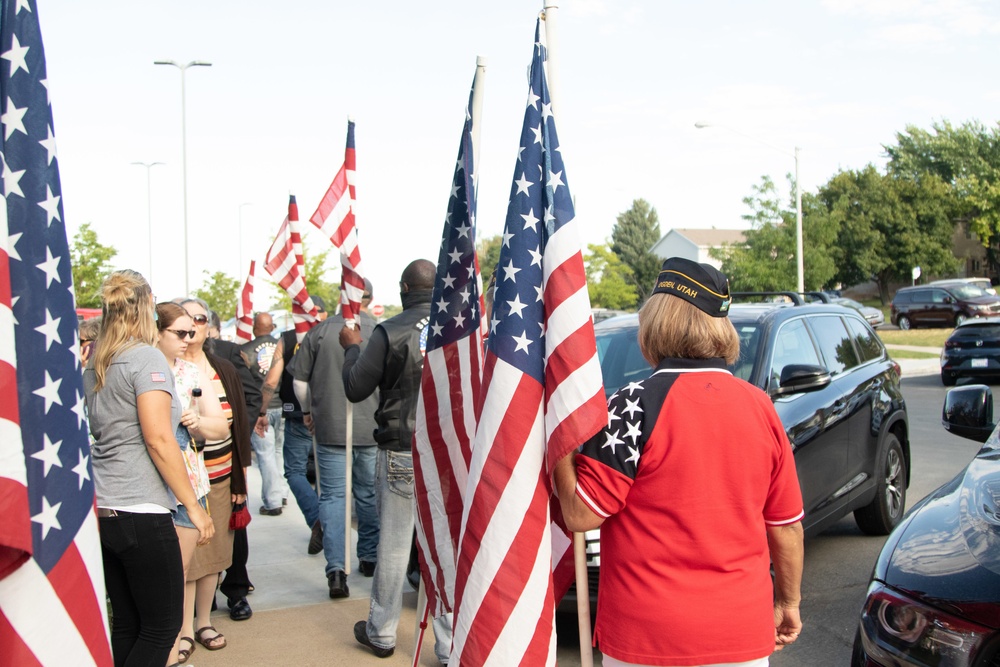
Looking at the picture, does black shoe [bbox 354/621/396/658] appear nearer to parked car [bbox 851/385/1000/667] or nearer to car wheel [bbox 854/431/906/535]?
parked car [bbox 851/385/1000/667]

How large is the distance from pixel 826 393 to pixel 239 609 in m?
4.23

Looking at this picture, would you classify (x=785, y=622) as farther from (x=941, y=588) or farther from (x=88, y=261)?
(x=88, y=261)

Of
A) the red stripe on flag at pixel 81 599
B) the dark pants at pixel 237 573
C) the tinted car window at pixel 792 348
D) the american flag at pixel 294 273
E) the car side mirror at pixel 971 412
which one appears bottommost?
the dark pants at pixel 237 573

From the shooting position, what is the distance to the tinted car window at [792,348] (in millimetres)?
6145

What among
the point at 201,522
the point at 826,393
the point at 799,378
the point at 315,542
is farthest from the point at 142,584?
the point at 826,393

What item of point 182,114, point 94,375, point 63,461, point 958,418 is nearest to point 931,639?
point 958,418

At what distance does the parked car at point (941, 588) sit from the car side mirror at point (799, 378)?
1744 millimetres

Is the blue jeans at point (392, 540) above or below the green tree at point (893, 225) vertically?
below

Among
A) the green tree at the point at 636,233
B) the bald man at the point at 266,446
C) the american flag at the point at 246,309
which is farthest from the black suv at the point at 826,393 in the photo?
the green tree at the point at 636,233

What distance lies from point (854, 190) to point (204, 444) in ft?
195

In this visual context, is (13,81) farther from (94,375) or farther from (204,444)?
(204,444)

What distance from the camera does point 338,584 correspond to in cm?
639

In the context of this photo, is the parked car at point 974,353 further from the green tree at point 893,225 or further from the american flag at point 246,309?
the green tree at point 893,225

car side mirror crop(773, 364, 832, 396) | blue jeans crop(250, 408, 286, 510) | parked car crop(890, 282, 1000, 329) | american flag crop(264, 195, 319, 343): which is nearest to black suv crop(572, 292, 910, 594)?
car side mirror crop(773, 364, 832, 396)
